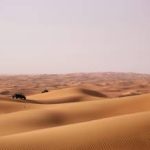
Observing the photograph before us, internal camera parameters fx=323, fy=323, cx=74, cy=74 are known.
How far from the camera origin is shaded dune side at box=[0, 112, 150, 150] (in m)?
8.76

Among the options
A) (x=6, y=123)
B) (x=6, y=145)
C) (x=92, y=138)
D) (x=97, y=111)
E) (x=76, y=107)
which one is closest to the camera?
(x=6, y=145)

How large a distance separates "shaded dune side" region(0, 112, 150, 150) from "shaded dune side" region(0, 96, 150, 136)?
358cm

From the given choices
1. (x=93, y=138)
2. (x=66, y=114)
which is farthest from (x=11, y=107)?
(x=93, y=138)

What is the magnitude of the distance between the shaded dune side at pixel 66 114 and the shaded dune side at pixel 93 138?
11.7 feet

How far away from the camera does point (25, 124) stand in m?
15.4

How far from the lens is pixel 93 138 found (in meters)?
9.47

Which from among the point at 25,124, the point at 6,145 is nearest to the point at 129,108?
the point at 25,124

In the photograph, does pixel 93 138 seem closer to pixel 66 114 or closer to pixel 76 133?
pixel 76 133

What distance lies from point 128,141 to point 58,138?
2.12 m

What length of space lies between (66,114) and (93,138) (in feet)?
31.0

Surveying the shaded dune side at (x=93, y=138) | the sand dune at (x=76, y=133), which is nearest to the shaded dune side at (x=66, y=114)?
the sand dune at (x=76, y=133)

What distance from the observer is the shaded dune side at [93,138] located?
8.76 meters

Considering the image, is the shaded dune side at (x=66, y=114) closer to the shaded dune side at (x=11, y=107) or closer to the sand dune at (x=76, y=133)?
the sand dune at (x=76, y=133)

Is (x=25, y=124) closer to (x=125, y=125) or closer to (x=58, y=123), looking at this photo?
(x=58, y=123)
